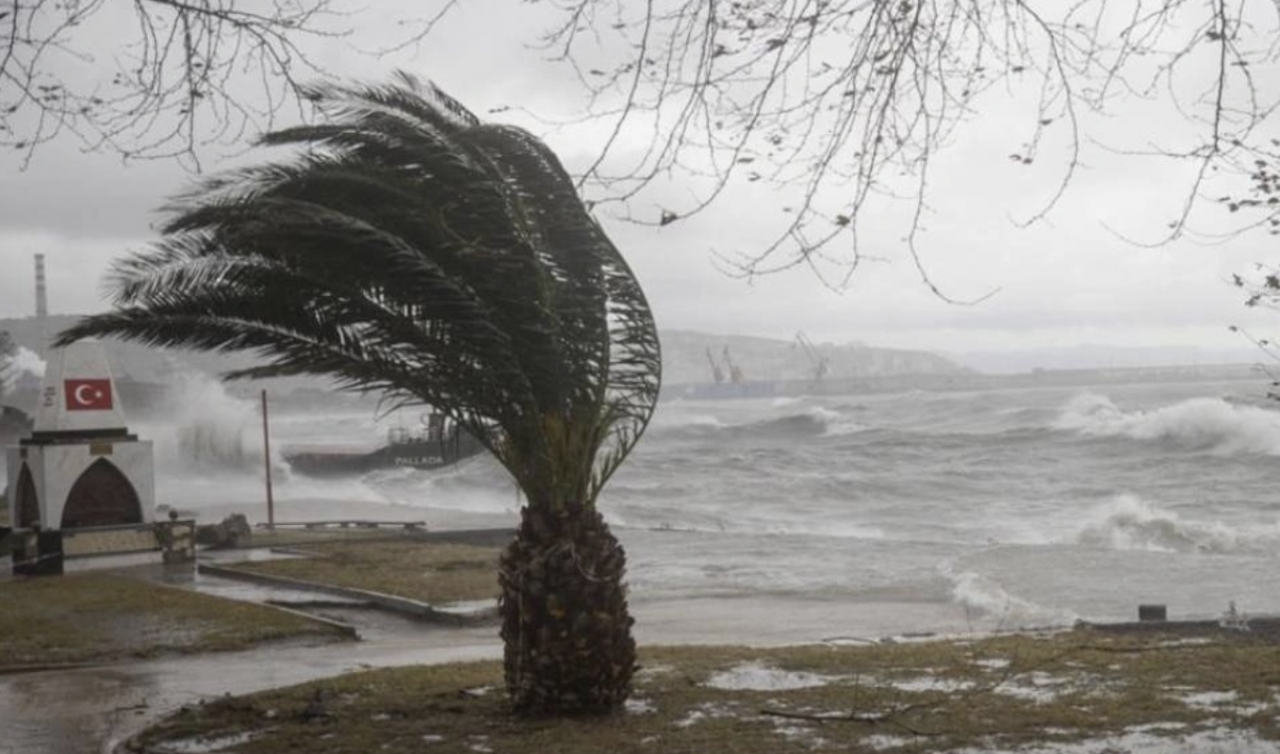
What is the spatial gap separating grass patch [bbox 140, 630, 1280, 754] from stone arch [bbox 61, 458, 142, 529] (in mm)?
13415

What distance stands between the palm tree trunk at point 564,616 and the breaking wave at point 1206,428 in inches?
1655

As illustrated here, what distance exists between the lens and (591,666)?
8609 mm

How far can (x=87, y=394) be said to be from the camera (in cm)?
2284

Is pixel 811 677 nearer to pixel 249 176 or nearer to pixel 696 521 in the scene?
pixel 249 176

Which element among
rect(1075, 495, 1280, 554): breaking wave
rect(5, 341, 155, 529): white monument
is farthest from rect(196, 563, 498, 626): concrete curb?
rect(1075, 495, 1280, 554): breaking wave

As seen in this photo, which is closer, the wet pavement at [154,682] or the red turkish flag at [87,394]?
the wet pavement at [154,682]

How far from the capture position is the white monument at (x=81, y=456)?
876 inches

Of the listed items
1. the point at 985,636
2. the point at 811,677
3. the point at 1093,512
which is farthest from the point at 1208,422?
the point at 811,677

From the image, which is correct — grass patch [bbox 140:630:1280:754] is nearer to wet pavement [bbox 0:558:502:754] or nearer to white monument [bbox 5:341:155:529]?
wet pavement [bbox 0:558:502:754]

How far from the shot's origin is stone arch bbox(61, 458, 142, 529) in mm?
22672

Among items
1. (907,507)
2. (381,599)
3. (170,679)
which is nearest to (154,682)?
(170,679)

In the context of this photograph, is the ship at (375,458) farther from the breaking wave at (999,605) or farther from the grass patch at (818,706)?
the grass patch at (818,706)

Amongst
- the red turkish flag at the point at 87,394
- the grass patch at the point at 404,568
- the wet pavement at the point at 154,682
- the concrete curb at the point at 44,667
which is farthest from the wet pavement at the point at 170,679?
the red turkish flag at the point at 87,394

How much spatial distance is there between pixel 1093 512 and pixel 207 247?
32.1 metres
